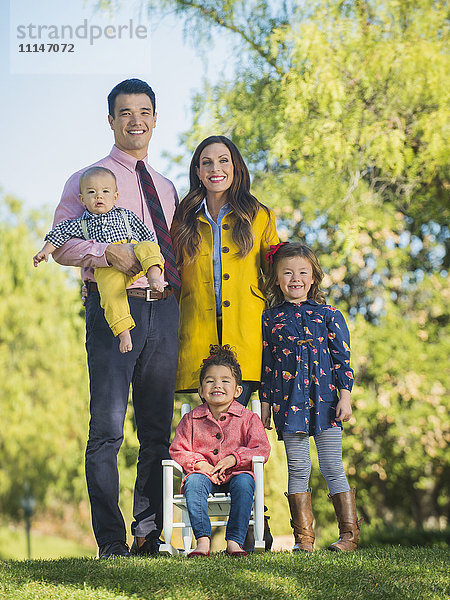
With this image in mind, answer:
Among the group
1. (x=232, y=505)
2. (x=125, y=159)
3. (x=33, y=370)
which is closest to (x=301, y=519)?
(x=232, y=505)

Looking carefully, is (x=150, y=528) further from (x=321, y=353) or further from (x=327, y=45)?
(x=327, y=45)

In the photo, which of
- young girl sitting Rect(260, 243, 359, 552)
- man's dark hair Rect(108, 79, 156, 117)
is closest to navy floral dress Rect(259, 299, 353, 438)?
young girl sitting Rect(260, 243, 359, 552)

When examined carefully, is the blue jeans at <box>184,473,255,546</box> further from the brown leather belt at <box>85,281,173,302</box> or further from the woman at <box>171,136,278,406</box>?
the brown leather belt at <box>85,281,173,302</box>

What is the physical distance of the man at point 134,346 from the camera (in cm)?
345

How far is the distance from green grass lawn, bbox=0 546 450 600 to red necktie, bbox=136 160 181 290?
4.36 feet

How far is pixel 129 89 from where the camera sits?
3.83 metres

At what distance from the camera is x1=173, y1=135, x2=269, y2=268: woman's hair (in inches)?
150

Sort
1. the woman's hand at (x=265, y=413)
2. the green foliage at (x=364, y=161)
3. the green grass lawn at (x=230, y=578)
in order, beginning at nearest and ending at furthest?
the green grass lawn at (x=230, y=578), the woman's hand at (x=265, y=413), the green foliage at (x=364, y=161)

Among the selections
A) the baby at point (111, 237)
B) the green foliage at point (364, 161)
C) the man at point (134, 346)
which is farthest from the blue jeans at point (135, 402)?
the green foliage at point (364, 161)

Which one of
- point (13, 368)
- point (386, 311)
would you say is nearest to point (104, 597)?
point (386, 311)

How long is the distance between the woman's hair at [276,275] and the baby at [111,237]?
594mm

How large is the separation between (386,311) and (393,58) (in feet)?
12.8

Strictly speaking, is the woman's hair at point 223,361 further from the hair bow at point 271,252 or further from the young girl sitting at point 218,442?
the hair bow at point 271,252

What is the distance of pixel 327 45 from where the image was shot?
805 cm
